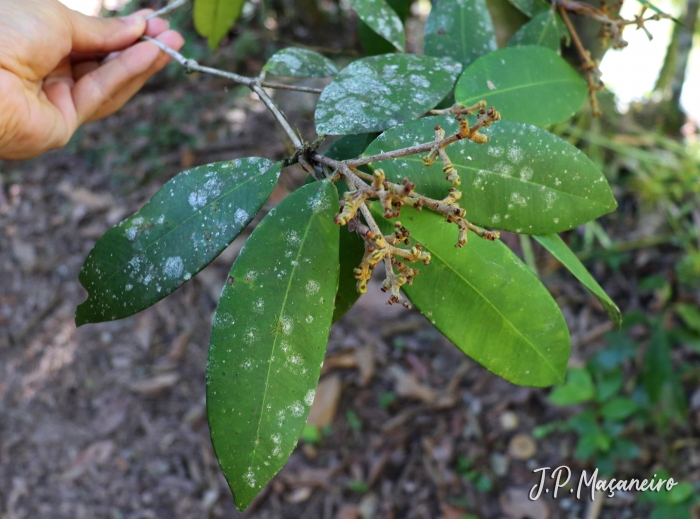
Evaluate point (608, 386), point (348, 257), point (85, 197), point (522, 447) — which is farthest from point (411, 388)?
point (85, 197)

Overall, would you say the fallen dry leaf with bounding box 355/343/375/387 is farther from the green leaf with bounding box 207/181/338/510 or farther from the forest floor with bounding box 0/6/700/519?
the green leaf with bounding box 207/181/338/510

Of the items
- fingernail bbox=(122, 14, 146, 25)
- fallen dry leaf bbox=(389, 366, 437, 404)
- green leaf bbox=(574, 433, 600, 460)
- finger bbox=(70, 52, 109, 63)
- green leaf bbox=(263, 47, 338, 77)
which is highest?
green leaf bbox=(263, 47, 338, 77)

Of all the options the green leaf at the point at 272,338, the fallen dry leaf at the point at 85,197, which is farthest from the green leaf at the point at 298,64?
the fallen dry leaf at the point at 85,197

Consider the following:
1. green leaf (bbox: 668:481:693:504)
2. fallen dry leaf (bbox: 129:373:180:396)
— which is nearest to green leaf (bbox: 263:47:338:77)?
green leaf (bbox: 668:481:693:504)

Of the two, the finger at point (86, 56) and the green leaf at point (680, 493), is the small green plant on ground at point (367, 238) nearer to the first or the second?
the finger at point (86, 56)

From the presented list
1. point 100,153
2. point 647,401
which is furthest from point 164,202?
point 100,153
